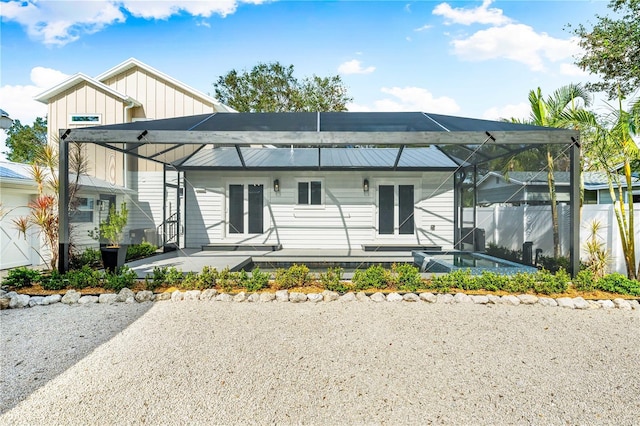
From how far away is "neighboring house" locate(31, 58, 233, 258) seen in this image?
10.4m

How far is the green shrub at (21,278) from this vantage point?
5248 millimetres

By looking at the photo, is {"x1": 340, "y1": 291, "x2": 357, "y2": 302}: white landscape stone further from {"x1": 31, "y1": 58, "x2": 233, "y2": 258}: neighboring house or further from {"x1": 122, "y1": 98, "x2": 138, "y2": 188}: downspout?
{"x1": 122, "y1": 98, "x2": 138, "y2": 188}: downspout

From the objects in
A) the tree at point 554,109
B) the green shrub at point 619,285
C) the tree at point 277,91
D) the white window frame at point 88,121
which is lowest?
the green shrub at point 619,285

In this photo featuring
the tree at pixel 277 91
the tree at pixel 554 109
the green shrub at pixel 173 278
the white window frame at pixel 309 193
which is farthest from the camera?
the tree at pixel 277 91

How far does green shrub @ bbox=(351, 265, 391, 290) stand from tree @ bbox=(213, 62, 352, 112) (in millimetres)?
19681

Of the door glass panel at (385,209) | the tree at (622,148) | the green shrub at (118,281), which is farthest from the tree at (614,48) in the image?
the green shrub at (118,281)

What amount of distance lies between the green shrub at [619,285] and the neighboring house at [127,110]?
9874mm

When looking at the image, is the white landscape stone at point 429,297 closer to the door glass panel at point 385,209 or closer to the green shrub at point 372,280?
the green shrub at point 372,280

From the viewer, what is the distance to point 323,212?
970cm

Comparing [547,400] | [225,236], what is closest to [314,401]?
[547,400]

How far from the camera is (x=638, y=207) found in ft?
19.8

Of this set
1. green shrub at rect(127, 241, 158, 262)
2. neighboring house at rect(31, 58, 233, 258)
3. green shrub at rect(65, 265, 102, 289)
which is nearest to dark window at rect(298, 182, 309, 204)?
neighboring house at rect(31, 58, 233, 258)

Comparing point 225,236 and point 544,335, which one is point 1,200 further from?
point 544,335

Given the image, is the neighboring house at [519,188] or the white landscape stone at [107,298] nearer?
the white landscape stone at [107,298]
